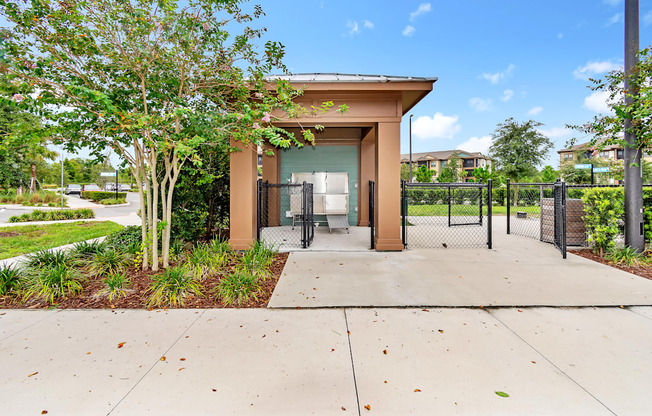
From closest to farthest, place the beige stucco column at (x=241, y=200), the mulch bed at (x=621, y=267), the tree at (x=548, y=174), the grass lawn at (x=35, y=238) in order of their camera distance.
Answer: the mulch bed at (x=621, y=267)
the beige stucco column at (x=241, y=200)
the grass lawn at (x=35, y=238)
the tree at (x=548, y=174)

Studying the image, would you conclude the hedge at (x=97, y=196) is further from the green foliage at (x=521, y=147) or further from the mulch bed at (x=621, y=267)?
the green foliage at (x=521, y=147)

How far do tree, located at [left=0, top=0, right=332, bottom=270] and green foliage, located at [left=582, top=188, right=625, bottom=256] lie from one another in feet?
19.6

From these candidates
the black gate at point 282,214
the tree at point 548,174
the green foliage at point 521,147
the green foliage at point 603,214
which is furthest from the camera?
the tree at point 548,174

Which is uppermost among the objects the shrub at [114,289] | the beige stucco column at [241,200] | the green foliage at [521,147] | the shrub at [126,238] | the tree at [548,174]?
the green foliage at [521,147]

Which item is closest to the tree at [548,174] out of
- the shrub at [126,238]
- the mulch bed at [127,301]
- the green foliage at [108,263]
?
the mulch bed at [127,301]

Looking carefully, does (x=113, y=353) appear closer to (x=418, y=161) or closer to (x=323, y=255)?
(x=323, y=255)

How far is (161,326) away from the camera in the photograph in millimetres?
2871

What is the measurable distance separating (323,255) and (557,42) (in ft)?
53.6

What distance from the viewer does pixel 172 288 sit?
361 centimetres

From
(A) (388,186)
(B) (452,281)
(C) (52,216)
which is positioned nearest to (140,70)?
(A) (388,186)

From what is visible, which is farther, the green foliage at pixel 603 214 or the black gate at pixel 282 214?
the black gate at pixel 282 214

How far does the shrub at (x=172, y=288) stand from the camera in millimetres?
Result: 3443

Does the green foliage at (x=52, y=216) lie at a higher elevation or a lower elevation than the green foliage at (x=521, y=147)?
lower

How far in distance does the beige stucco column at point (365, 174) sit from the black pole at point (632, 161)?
598 centimetres
